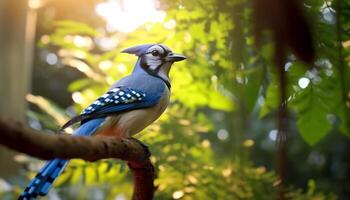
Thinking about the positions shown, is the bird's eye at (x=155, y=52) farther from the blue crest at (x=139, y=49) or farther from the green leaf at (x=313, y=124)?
the green leaf at (x=313, y=124)

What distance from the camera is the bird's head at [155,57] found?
1168mm

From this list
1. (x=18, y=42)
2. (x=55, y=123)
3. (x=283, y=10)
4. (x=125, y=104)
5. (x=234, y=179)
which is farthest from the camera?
(x=18, y=42)

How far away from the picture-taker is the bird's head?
117 cm

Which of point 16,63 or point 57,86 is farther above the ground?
point 16,63

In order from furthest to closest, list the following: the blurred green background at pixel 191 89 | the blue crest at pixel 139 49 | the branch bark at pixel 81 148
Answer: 1. the blue crest at pixel 139 49
2. the blurred green background at pixel 191 89
3. the branch bark at pixel 81 148

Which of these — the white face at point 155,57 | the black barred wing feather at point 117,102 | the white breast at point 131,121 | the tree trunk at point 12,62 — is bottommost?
the tree trunk at point 12,62

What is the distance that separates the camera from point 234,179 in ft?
5.36

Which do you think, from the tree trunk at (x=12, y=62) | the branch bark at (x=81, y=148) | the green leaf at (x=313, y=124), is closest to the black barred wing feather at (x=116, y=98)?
the branch bark at (x=81, y=148)

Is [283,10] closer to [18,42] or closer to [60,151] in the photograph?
[60,151]

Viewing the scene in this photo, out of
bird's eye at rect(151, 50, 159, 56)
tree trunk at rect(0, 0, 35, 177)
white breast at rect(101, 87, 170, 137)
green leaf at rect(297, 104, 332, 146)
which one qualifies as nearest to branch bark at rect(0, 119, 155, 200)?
white breast at rect(101, 87, 170, 137)

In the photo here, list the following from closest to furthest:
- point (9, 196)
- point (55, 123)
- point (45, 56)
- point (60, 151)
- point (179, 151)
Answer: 1. point (60, 151)
2. point (179, 151)
3. point (55, 123)
4. point (9, 196)
5. point (45, 56)

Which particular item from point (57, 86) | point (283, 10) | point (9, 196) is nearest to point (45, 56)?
point (57, 86)

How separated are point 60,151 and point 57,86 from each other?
3.42 metres

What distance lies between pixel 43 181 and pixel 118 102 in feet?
0.91
